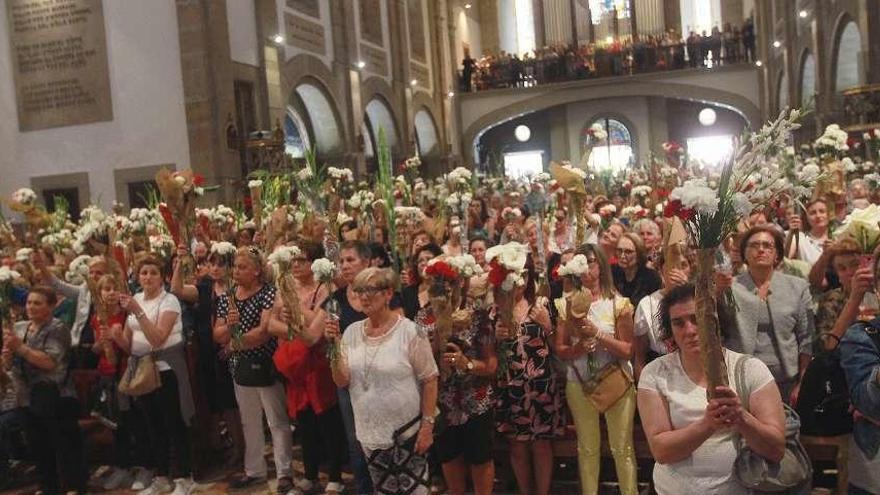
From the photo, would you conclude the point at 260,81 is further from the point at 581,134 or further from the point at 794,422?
the point at 581,134

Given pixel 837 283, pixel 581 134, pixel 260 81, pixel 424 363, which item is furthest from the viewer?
pixel 581 134

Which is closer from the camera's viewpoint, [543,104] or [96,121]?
[96,121]

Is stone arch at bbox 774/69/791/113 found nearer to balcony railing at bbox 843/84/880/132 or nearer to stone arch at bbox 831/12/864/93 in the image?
stone arch at bbox 831/12/864/93

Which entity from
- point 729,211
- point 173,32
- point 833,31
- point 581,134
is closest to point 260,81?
point 173,32

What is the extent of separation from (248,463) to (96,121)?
9.77 metres

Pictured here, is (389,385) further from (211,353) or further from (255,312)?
(211,353)

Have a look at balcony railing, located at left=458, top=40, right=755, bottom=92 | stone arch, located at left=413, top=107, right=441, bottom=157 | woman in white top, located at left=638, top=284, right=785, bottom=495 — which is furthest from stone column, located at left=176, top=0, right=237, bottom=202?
balcony railing, located at left=458, top=40, right=755, bottom=92

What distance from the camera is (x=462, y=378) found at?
437 cm

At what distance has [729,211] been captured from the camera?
2.69m

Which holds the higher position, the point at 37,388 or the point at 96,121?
the point at 96,121

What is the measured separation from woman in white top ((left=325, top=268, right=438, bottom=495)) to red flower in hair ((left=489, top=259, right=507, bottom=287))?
0.45m

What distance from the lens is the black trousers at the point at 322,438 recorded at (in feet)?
17.3

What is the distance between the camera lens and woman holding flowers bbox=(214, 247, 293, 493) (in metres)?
5.18

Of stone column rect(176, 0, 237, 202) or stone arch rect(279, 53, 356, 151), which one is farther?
stone arch rect(279, 53, 356, 151)
